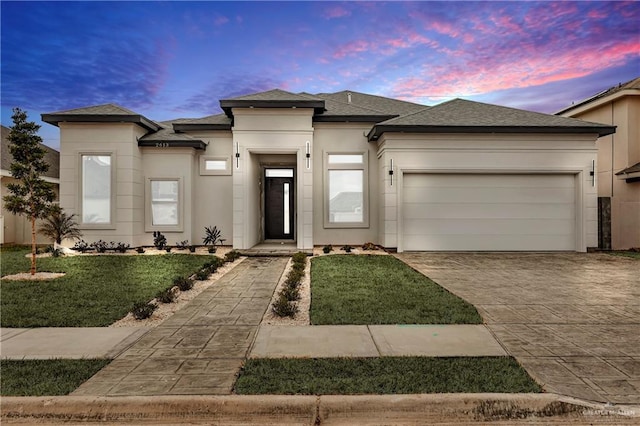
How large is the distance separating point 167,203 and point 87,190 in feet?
9.15

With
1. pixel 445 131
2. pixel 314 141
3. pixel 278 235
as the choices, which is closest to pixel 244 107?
pixel 314 141

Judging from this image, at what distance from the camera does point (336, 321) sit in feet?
15.6

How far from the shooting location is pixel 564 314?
514 cm

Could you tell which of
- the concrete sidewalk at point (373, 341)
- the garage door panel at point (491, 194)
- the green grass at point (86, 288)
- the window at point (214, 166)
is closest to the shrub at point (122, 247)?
the green grass at point (86, 288)

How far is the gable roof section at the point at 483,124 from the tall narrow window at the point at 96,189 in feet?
32.4

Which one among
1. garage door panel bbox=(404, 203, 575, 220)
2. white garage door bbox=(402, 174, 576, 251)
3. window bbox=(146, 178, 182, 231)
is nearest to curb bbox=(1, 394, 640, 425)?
white garage door bbox=(402, 174, 576, 251)

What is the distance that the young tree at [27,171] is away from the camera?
7.61m

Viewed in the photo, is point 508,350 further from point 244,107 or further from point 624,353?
point 244,107

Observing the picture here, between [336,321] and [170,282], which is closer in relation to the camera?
[336,321]

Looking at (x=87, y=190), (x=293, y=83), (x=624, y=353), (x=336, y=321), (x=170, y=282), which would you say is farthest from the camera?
(x=293, y=83)

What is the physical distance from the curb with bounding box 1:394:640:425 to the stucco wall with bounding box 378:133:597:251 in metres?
9.43

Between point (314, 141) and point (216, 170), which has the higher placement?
point (314, 141)

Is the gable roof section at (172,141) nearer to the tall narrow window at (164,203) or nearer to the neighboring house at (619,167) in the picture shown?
the tall narrow window at (164,203)

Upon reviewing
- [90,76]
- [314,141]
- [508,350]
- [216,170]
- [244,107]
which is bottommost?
[508,350]
